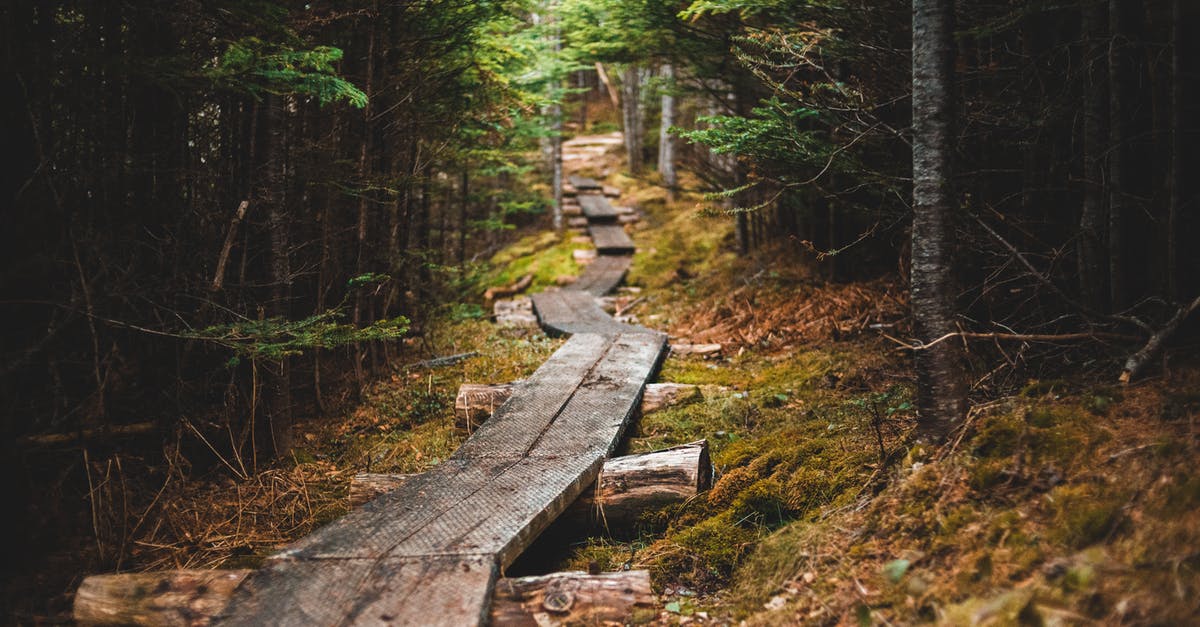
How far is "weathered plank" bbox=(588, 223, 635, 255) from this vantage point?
1548cm

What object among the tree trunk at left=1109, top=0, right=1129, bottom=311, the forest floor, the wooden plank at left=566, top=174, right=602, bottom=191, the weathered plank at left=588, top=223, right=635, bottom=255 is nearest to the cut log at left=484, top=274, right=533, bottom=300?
the weathered plank at left=588, top=223, right=635, bottom=255

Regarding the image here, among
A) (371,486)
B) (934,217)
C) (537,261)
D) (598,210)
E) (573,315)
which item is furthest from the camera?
(598,210)

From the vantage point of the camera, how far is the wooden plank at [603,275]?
12953 mm

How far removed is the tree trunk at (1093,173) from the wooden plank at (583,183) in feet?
54.0

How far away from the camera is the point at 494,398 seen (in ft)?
20.3

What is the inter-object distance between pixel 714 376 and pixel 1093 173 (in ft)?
13.2

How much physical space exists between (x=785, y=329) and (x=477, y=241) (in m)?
10.9

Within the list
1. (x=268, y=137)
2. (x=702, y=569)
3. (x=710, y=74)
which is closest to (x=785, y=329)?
(x=710, y=74)

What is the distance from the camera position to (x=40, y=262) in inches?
132

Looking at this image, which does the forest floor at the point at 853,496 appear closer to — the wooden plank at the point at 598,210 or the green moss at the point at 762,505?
the green moss at the point at 762,505

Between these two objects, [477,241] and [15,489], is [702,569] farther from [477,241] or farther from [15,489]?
[477,241]

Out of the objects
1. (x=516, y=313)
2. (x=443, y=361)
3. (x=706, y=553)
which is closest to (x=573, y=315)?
(x=516, y=313)

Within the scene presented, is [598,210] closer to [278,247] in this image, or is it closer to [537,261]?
[537,261]

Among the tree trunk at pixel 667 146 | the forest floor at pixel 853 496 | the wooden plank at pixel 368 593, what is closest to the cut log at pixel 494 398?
the forest floor at pixel 853 496
